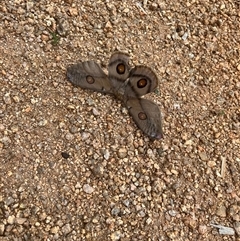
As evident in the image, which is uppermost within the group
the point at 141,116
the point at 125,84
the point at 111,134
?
the point at 125,84

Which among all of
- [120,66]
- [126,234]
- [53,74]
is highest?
[120,66]

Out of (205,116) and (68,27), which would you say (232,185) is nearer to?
(205,116)

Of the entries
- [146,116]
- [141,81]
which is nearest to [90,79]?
[141,81]

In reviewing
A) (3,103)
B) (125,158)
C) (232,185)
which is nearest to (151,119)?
(125,158)

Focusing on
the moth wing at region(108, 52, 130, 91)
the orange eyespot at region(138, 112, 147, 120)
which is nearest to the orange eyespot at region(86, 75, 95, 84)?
the moth wing at region(108, 52, 130, 91)

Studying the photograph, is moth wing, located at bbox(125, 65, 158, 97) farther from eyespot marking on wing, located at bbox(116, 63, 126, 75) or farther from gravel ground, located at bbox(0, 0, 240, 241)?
gravel ground, located at bbox(0, 0, 240, 241)

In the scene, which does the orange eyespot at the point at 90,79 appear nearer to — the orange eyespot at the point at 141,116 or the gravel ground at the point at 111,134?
the gravel ground at the point at 111,134

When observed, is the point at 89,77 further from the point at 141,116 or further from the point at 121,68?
the point at 141,116
